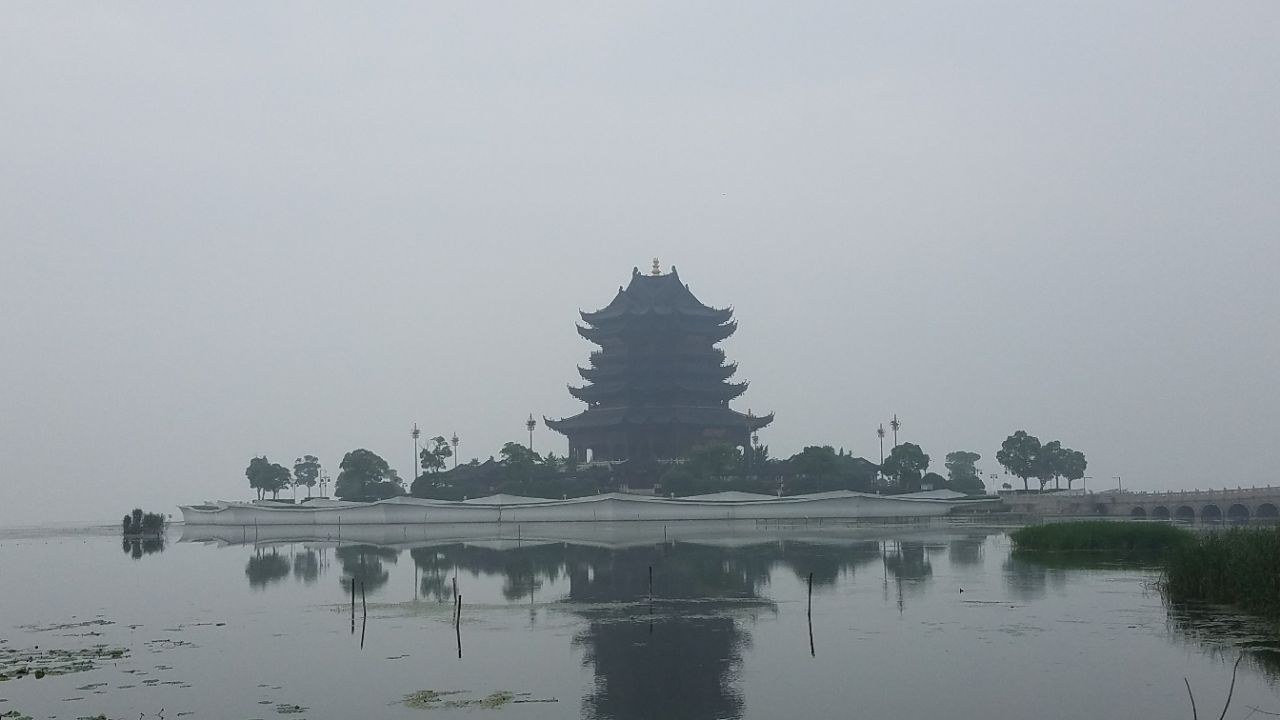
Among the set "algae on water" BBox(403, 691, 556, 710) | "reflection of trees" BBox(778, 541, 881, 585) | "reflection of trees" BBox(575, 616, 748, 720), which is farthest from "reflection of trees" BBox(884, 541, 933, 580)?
"algae on water" BBox(403, 691, 556, 710)

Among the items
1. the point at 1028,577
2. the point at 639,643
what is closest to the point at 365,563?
the point at 1028,577

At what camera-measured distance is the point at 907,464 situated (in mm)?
121312

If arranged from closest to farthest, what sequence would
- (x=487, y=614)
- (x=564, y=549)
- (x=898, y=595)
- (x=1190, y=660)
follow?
1. (x=1190, y=660)
2. (x=487, y=614)
3. (x=898, y=595)
4. (x=564, y=549)

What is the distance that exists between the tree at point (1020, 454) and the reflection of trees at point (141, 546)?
85.7 metres

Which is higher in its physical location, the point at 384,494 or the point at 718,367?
the point at 718,367

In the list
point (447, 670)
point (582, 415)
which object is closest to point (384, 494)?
point (582, 415)

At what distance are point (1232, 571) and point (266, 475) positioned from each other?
131342 millimetres

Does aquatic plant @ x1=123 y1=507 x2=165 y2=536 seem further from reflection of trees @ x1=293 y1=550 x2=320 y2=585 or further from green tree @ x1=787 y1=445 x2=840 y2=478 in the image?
green tree @ x1=787 y1=445 x2=840 y2=478

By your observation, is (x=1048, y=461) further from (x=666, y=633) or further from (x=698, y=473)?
(x=666, y=633)

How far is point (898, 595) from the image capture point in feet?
139

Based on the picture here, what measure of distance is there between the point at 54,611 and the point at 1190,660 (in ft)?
124

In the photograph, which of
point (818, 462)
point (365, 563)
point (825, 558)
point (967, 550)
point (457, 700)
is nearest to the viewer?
point (457, 700)

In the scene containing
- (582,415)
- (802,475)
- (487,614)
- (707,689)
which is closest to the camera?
(707,689)

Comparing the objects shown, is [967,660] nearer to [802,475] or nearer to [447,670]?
[447,670]
